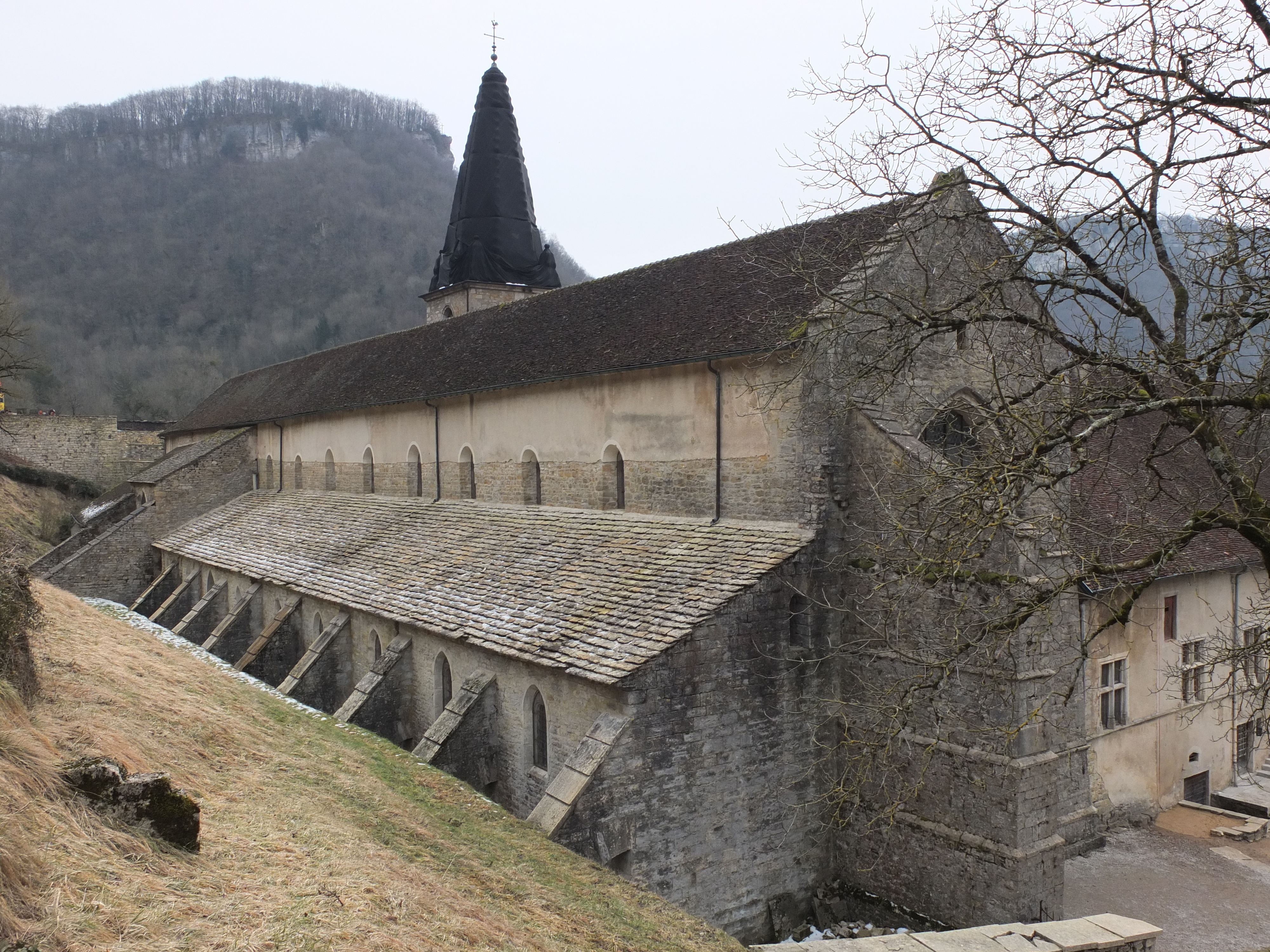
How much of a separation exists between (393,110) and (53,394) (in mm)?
63260

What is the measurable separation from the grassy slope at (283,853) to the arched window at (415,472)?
843 cm

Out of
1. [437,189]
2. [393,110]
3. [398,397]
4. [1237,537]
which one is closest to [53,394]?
[437,189]

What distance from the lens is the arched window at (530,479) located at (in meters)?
18.1

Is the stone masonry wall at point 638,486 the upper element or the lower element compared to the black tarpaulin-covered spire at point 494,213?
lower

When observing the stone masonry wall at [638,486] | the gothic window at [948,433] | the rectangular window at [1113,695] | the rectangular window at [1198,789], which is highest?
the gothic window at [948,433]

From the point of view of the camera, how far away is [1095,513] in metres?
16.2

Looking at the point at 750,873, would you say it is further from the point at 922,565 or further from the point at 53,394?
the point at 53,394

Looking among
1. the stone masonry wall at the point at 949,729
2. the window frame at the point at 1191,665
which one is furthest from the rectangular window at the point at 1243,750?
the stone masonry wall at the point at 949,729

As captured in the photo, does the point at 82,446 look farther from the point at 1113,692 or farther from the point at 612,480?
the point at 1113,692

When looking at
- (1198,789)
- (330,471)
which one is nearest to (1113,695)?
(1198,789)

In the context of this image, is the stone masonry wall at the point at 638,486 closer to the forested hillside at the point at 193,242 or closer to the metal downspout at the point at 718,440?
the metal downspout at the point at 718,440

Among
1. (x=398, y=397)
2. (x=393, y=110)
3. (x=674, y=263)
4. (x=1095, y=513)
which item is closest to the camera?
(x=1095, y=513)

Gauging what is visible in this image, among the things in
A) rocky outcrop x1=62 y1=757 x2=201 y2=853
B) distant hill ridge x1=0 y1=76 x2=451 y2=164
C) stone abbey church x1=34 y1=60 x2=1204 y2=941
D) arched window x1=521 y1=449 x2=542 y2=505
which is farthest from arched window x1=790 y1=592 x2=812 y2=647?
distant hill ridge x1=0 y1=76 x2=451 y2=164

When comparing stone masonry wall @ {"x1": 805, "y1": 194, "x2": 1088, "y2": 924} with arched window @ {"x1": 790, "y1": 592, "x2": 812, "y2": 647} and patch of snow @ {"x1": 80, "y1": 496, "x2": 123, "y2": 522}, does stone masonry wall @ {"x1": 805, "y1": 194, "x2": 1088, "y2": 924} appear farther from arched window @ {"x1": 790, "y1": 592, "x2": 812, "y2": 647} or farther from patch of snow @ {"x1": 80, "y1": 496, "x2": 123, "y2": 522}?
patch of snow @ {"x1": 80, "y1": 496, "x2": 123, "y2": 522}
